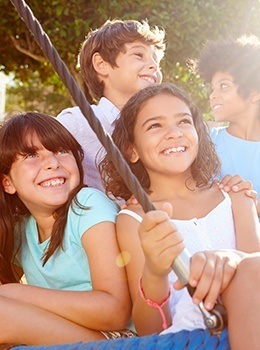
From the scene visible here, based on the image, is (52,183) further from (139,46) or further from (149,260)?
(139,46)

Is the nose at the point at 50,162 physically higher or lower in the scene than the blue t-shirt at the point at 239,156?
lower

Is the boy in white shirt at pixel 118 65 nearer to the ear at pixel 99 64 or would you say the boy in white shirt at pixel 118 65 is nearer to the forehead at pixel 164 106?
the ear at pixel 99 64

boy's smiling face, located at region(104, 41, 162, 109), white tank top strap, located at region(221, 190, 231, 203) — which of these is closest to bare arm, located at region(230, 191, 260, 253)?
white tank top strap, located at region(221, 190, 231, 203)

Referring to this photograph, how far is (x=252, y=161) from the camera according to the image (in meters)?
2.53

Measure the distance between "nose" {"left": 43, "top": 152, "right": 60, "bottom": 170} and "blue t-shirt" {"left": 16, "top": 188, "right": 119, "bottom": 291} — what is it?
100 mm

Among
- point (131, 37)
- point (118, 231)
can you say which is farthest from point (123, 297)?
point (131, 37)

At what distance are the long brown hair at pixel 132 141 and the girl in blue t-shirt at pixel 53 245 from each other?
0.36ft

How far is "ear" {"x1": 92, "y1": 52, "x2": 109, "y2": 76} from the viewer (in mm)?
2601

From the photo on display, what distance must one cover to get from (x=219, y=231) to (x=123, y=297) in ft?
1.04

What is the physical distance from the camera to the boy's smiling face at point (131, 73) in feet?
8.21

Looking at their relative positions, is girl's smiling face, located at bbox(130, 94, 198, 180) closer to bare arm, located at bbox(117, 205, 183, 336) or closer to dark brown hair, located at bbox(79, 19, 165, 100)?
bare arm, located at bbox(117, 205, 183, 336)

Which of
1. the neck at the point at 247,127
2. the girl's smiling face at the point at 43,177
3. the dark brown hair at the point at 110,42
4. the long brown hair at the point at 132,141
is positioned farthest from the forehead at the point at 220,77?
the girl's smiling face at the point at 43,177

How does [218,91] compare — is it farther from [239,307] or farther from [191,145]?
[239,307]

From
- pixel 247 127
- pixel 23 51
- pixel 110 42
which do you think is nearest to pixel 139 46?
pixel 110 42
